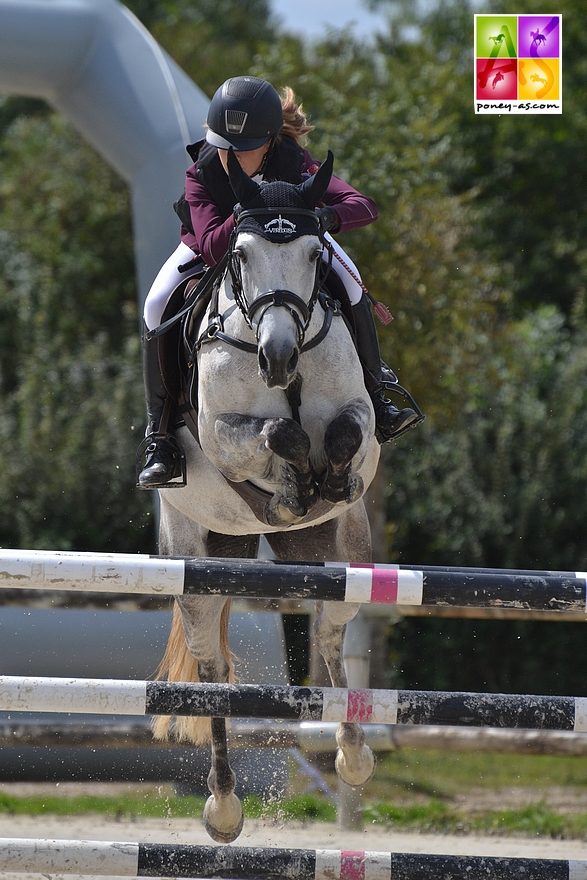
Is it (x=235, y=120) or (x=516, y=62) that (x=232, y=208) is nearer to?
(x=235, y=120)

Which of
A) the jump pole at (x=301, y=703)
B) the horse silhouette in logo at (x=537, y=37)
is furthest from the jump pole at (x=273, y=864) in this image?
the horse silhouette in logo at (x=537, y=37)

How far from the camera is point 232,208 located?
400 cm

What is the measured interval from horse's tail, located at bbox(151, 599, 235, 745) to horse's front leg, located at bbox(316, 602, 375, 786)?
0.39m

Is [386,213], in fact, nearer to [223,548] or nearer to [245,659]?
[245,659]

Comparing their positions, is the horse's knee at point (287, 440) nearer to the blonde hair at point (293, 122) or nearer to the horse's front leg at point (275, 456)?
the horse's front leg at point (275, 456)

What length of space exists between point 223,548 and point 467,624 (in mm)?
6224

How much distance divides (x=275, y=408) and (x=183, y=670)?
1531 millimetres

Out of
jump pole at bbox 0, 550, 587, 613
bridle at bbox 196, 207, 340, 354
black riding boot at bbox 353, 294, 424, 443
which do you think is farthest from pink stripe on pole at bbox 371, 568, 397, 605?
black riding boot at bbox 353, 294, 424, 443

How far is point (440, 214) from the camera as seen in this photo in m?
8.52

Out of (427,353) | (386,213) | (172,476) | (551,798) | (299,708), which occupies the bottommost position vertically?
(551,798)

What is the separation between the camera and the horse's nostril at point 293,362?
3379 millimetres

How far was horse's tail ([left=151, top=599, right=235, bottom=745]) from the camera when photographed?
474 cm

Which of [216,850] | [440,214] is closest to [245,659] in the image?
[216,850]

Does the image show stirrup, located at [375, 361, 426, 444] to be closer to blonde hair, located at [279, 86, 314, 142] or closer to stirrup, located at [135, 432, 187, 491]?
stirrup, located at [135, 432, 187, 491]
